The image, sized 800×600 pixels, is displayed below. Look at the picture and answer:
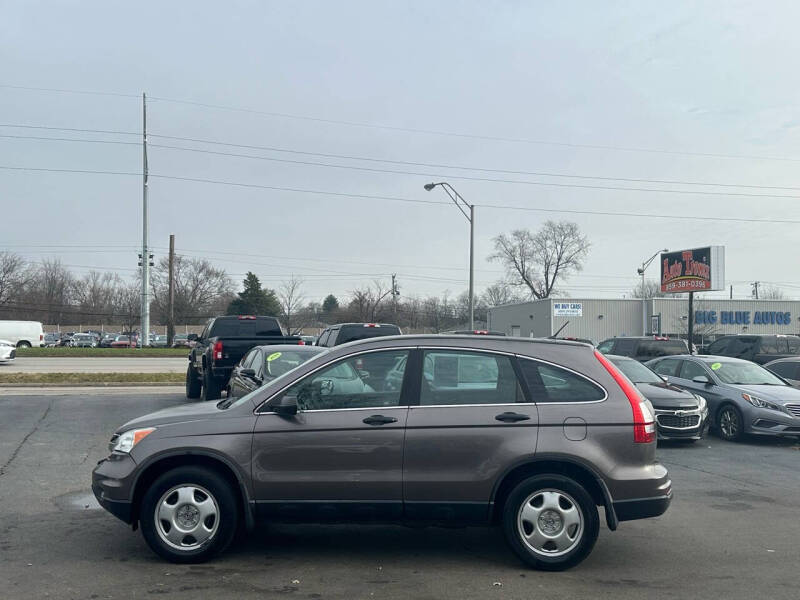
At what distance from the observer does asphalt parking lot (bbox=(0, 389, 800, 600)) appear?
17.3 feet

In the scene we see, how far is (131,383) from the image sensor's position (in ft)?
73.2

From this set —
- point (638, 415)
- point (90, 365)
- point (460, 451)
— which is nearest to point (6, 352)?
point (90, 365)

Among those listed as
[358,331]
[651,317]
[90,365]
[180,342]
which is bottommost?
[90,365]

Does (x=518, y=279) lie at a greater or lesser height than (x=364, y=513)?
greater

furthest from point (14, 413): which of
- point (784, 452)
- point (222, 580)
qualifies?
point (784, 452)

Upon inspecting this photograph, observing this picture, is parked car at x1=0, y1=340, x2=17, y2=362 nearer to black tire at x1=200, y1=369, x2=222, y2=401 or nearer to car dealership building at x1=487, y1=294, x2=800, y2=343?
black tire at x1=200, y1=369, x2=222, y2=401

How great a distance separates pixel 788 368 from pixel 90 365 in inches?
1055

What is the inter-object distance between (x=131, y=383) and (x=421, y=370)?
18310 millimetres

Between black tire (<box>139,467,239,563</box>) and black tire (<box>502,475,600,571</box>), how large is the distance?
6.79 feet

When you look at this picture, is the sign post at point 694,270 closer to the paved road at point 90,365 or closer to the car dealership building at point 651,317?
the car dealership building at point 651,317

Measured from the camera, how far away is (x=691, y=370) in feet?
49.8

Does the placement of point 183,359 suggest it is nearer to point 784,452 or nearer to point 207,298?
point 784,452

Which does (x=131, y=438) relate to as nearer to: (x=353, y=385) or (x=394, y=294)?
(x=353, y=385)

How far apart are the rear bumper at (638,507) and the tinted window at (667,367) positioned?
34.2 feet
